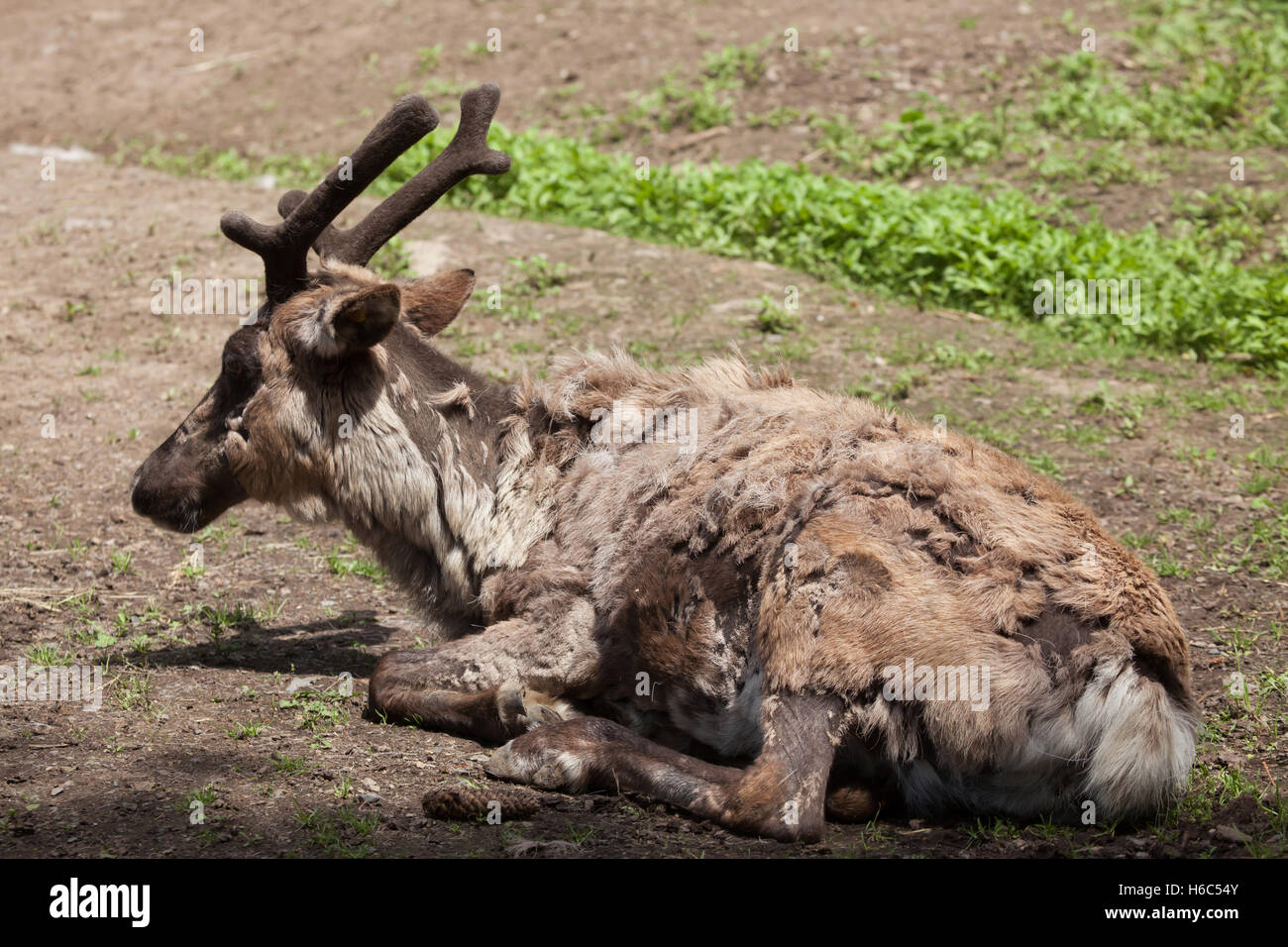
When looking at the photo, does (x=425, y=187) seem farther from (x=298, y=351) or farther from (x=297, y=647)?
(x=297, y=647)

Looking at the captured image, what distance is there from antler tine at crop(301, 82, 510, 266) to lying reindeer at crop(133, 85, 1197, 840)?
15 millimetres

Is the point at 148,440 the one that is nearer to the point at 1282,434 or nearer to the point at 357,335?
the point at 357,335

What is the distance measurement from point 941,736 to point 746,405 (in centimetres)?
165

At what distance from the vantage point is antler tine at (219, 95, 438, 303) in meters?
5.31

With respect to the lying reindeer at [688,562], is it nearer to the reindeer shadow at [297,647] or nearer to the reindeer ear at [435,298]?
the reindeer ear at [435,298]

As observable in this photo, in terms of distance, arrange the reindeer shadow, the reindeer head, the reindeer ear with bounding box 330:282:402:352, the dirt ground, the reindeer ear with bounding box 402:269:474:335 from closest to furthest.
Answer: the dirt ground, the reindeer ear with bounding box 330:282:402:352, the reindeer head, the reindeer shadow, the reindeer ear with bounding box 402:269:474:335

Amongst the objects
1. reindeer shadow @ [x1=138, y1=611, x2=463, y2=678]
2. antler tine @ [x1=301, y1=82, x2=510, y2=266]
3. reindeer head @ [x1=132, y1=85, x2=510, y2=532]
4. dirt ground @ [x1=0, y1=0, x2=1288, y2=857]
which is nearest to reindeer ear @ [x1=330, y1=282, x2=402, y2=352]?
reindeer head @ [x1=132, y1=85, x2=510, y2=532]

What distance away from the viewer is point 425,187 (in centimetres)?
582

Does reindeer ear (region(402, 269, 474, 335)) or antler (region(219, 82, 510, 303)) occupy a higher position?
antler (region(219, 82, 510, 303))

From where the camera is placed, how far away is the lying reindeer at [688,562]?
171 inches

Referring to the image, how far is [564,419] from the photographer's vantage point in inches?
221

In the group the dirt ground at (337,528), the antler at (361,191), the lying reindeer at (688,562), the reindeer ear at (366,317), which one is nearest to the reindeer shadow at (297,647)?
the dirt ground at (337,528)

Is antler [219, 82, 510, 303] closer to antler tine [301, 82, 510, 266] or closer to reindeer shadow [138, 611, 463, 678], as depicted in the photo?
antler tine [301, 82, 510, 266]
